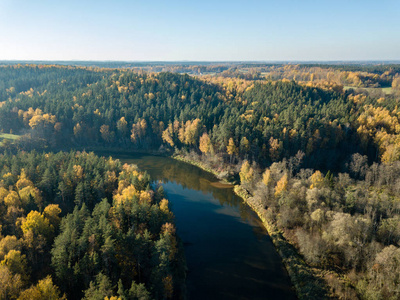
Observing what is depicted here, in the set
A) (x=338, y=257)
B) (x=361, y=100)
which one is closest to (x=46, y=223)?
(x=338, y=257)

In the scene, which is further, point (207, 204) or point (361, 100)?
point (361, 100)

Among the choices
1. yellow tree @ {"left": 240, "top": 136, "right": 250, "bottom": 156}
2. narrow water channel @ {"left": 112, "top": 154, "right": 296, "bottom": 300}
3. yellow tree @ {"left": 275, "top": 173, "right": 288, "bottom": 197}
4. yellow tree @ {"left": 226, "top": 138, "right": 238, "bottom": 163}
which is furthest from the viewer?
yellow tree @ {"left": 226, "top": 138, "right": 238, "bottom": 163}

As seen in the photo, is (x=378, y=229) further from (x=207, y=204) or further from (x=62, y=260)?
(x=62, y=260)

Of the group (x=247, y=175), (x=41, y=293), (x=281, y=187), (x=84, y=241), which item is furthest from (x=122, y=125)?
(x=41, y=293)

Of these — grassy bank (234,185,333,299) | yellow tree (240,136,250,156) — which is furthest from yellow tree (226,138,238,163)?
grassy bank (234,185,333,299)

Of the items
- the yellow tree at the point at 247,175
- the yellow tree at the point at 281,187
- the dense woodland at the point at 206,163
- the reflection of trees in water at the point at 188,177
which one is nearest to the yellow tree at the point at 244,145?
the dense woodland at the point at 206,163

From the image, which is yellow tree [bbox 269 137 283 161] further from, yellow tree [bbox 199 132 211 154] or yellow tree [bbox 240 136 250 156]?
yellow tree [bbox 199 132 211 154]

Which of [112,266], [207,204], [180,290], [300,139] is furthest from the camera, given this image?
[300,139]
